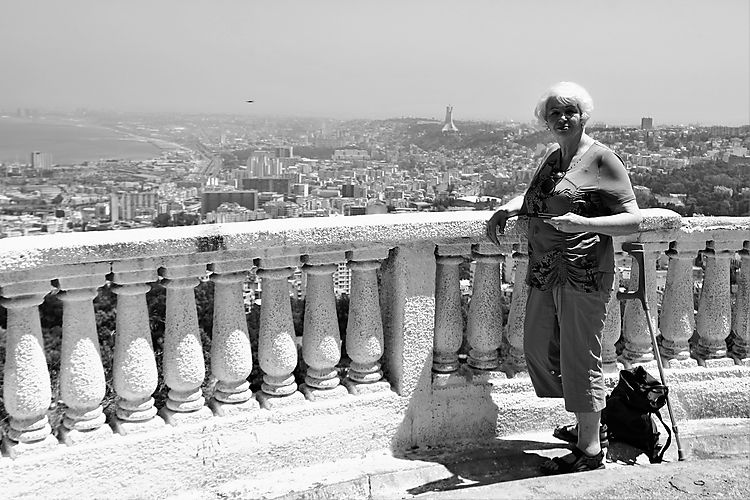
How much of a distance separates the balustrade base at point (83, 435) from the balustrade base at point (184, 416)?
0.83ft

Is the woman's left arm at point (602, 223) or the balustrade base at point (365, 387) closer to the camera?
the woman's left arm at point (602, 223)

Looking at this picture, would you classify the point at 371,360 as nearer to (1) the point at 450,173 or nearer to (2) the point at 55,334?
(2) the point at 55,334

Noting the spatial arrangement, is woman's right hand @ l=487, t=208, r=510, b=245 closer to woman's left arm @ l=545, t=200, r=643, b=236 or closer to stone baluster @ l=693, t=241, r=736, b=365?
woman's left arm @ l=545, t=200, r=643, b=236

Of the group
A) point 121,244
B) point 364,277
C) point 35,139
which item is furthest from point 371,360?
point 35,139

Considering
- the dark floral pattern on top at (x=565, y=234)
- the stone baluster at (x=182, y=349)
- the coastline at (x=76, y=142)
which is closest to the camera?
the dark floral pattern on top at (x=565, y=234)

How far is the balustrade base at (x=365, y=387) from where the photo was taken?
151 inches

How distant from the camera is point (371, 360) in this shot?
3846mm

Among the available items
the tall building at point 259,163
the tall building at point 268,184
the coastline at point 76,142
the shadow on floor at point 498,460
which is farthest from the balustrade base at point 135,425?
the tall building at point 259,163

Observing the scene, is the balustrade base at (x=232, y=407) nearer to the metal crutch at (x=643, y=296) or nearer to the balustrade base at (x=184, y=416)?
the balustrade base at (x=184, y=416)

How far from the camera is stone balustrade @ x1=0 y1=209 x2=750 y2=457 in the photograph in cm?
309

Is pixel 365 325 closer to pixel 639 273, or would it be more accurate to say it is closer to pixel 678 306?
pixel 639 273

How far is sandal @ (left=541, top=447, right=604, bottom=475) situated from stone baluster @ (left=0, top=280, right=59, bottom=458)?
90.2 inches

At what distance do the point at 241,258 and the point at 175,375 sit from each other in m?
0.61

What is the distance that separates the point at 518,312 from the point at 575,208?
1009mm
